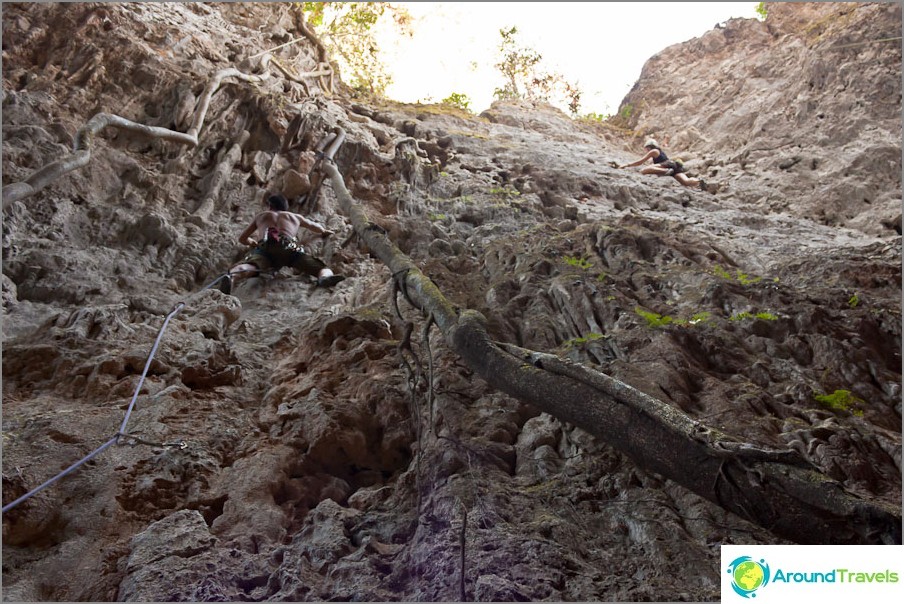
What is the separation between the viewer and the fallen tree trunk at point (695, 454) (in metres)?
2.46

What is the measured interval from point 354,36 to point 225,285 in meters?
12.1

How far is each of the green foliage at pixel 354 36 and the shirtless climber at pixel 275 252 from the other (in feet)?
30.5

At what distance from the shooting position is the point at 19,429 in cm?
384

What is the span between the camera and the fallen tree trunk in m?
2.46

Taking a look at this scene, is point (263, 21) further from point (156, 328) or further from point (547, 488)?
point (547, 488)

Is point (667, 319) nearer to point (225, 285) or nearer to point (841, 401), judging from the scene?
point (841, 401)

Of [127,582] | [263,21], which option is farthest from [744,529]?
[263,21]

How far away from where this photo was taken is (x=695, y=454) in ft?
9.07

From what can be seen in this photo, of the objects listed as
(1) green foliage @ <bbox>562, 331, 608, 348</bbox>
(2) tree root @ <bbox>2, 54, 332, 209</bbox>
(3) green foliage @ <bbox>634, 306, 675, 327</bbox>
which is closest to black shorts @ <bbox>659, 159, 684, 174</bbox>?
(3) green foliage @ <bbox>634, 306, 675, 327</bbox>

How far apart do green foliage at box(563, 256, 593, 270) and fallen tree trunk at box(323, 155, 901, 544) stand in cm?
260

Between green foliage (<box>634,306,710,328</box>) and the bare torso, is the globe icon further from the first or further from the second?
the bare torso

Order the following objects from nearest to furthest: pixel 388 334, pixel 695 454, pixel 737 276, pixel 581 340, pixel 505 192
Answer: pixel 695 454 → pixel 581 340 → pixel 388 334 → pixel 737 276 → pixel 505 192

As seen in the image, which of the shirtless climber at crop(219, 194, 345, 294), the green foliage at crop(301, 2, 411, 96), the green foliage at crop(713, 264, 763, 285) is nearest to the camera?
the green foliage at crop(713, 264, 763, 285)

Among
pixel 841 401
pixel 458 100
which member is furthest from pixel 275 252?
pixel 458 100
